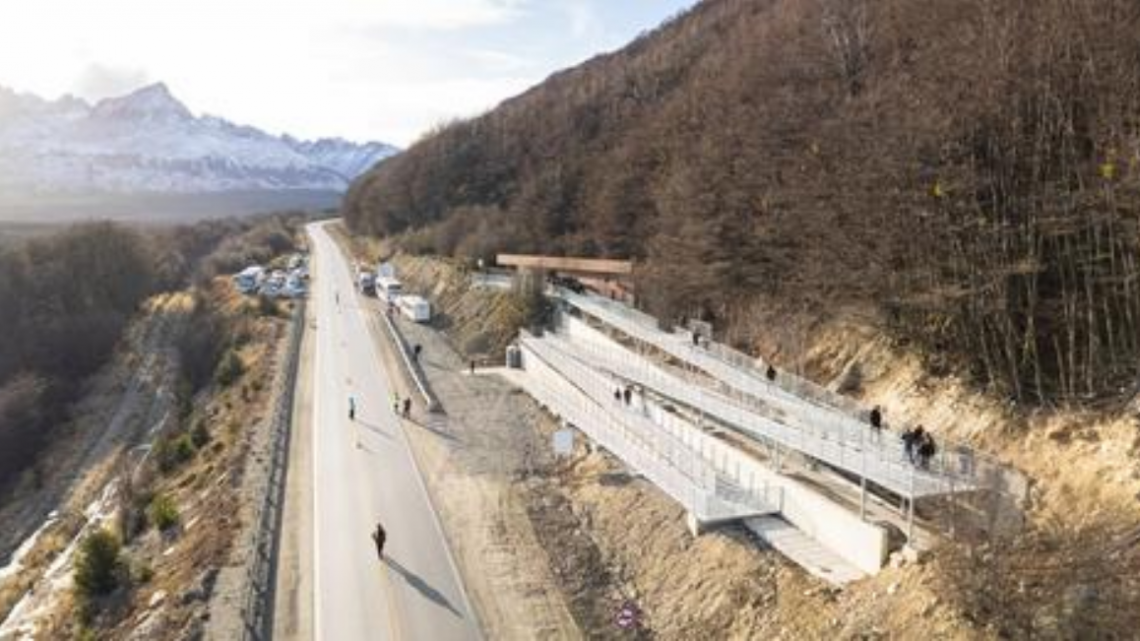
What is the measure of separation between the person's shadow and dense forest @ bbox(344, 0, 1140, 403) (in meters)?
14.6

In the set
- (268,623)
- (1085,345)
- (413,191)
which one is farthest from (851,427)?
(413,191)

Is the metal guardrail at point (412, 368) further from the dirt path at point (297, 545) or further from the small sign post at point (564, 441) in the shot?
the small sign post at point (564, 441)

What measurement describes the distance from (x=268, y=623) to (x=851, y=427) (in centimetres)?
1504

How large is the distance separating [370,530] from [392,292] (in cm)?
4290

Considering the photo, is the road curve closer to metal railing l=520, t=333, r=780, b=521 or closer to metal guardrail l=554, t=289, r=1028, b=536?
metal railing l=520, t=333, r=780, b=521

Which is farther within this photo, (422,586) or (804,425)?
(804,425)

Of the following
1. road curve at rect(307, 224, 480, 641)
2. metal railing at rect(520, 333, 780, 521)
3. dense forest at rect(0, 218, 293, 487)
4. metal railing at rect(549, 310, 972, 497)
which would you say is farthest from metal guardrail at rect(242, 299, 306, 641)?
dense forest at rect(0, 218, 293, 487)

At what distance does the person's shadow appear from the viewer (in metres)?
22.8

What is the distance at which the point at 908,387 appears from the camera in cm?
2711

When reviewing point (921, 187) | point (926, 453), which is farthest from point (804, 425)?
point (921, 187)

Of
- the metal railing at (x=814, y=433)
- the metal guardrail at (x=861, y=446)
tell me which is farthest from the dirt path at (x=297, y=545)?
the metal guardrail at (x=861, y=446)

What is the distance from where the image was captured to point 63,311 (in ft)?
266

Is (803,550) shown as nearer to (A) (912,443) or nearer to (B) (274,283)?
(A) (912,443)

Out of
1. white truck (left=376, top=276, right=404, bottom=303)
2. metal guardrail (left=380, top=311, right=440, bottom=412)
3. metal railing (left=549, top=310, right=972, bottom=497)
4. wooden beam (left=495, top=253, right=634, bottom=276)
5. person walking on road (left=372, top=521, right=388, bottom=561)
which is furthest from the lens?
white truck (left=376, top=276, right=404, bottom=303)
